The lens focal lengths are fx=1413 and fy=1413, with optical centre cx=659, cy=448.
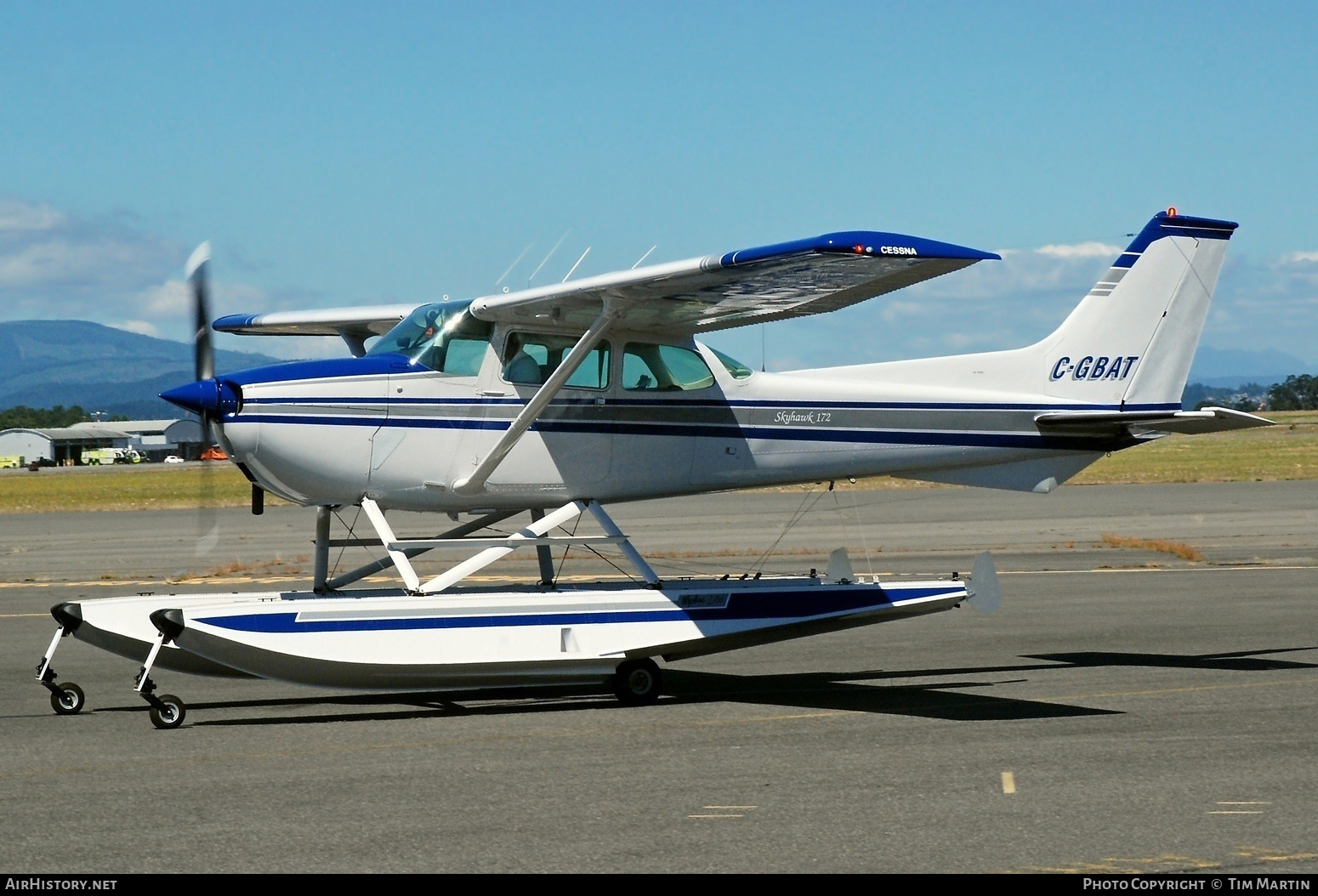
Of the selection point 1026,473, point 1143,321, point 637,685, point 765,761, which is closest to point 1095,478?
point 1143,321

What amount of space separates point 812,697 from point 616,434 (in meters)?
2.57

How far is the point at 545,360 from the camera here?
10.9 m

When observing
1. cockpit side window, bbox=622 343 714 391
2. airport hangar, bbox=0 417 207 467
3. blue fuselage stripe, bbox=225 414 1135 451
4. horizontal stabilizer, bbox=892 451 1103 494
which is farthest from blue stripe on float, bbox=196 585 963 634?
airport hangar, bbox=0 417 207 467

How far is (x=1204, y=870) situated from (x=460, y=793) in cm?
345

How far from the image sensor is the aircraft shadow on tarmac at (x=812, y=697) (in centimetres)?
945

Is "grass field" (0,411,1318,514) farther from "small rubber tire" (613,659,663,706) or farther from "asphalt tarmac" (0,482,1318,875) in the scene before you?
"small rubber tire" (613,659,663,706)

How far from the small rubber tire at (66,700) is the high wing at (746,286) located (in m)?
3.90

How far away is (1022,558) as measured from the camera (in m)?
22.0

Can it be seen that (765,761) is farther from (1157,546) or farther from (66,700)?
(1157,546)

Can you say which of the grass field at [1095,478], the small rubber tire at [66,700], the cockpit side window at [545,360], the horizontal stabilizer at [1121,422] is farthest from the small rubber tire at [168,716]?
the grass field at [1095,478]

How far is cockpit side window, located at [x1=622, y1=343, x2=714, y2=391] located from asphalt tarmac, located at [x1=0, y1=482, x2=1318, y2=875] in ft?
7.80

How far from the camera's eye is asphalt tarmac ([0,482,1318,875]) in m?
5.79

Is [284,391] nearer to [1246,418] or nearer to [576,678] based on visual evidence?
[576,678]

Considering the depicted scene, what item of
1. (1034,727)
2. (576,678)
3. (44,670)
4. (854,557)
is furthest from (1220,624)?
(44,670)
